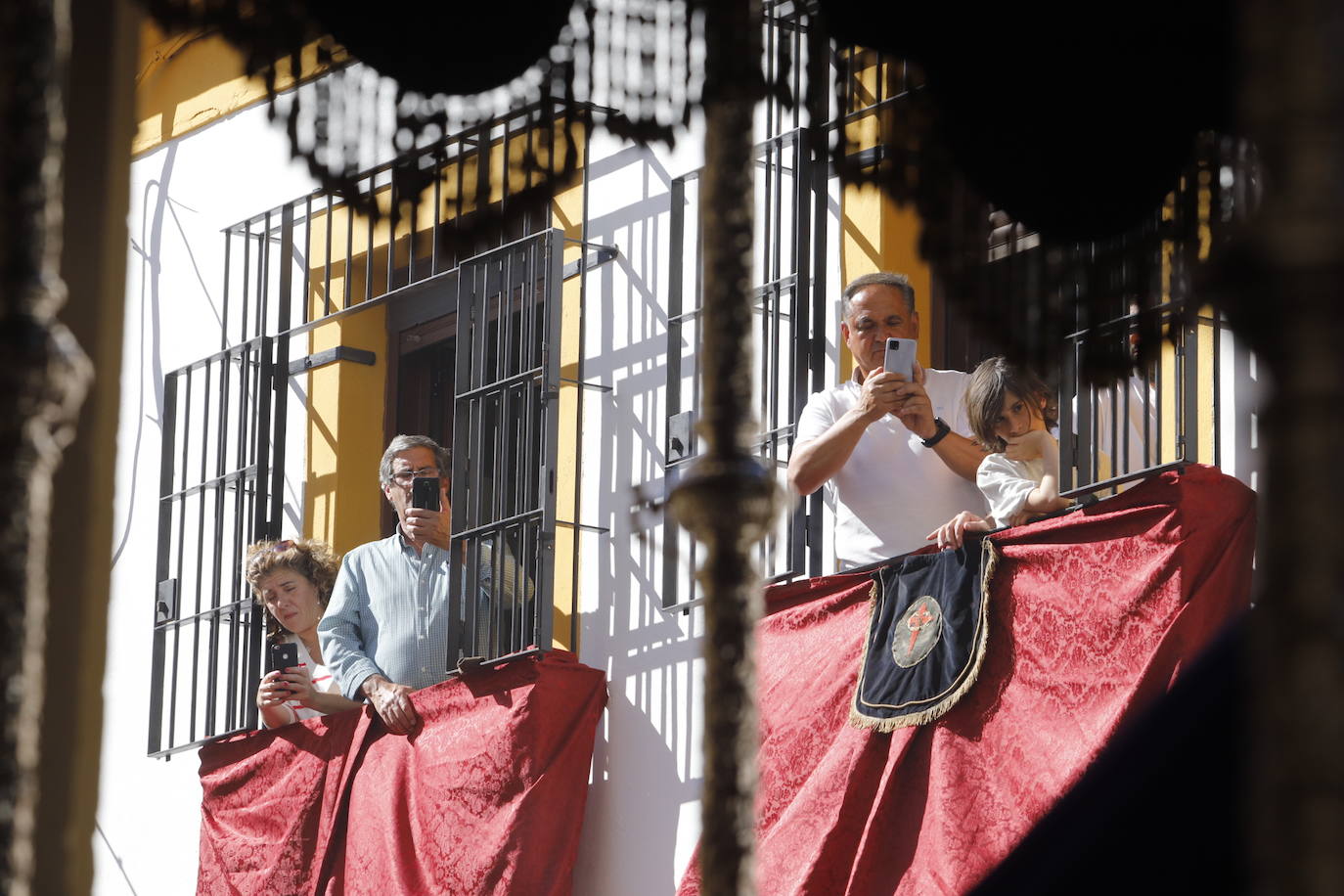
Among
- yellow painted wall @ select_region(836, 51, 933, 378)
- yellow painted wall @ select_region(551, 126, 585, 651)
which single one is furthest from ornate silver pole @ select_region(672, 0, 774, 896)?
yellow painted wall @ select_region(551, 126, 585, 651)

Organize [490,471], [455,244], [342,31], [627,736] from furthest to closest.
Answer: [490,471] < [627,736] < [455,244] < [342,31]

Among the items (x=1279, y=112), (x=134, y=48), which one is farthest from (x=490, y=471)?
(x=1279, y=112)

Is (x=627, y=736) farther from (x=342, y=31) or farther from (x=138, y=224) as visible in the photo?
(x=342, y=31)

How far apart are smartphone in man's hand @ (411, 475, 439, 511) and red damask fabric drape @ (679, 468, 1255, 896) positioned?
2455mm

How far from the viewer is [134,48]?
1527 millimetres

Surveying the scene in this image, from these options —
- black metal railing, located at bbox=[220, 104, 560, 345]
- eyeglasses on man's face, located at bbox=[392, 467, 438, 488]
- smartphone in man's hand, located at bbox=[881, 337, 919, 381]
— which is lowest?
smartphone in man's hand, located at bbox=[881, 337, 919, 381]

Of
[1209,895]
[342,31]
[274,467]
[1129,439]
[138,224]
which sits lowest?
[1209,895]

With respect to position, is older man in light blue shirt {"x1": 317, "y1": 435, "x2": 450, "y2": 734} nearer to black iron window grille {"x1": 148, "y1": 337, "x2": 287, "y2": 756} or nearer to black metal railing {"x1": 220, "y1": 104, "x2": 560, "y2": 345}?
black metal railing {"x1": 220, "y1": 104, "x2": 560, "y2": 345}

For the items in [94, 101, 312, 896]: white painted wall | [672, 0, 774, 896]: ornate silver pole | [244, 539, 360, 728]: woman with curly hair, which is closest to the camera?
[672, 0, 774, 896]: ornate silver pole

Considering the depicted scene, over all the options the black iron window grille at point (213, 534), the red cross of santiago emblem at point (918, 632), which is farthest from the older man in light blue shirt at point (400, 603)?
the red cross of santiago emblem at point (918, 632)

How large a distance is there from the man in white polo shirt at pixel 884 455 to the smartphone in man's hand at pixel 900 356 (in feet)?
0.30

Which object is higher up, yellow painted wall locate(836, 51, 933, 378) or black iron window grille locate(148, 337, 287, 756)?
yellow painted wall locate(836, 51, 933, 378)

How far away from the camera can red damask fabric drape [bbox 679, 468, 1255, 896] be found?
5266 millimetres

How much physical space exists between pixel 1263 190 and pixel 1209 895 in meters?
0.56
